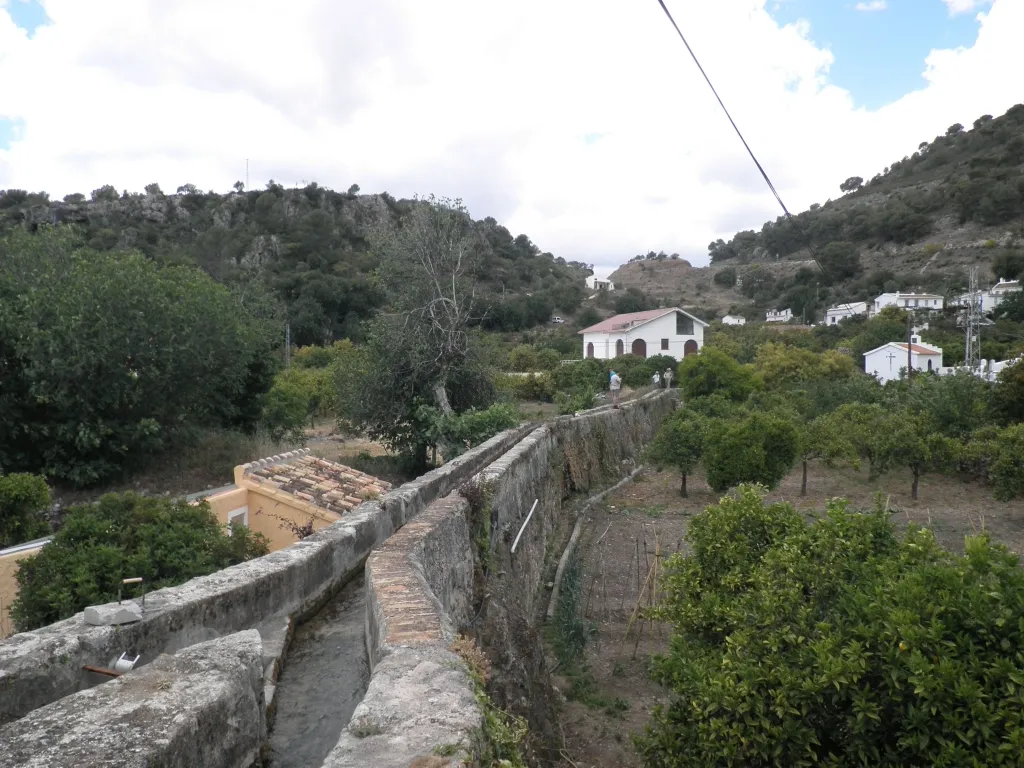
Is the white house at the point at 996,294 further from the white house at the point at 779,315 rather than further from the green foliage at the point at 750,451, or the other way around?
the green foliage at the point at 750,451

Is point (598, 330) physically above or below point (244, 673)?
above

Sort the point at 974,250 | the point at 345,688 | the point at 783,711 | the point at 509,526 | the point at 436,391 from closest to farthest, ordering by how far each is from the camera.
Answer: the point at 783,711 → the point at 345,688 → the point at 509,526 → the point at 436,391 → the point at 974,250

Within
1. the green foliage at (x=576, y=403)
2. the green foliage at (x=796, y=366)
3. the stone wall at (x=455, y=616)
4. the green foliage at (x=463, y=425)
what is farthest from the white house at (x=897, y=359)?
the stone wall at (x=455, y=616)

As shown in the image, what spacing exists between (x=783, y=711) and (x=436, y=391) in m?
13.8

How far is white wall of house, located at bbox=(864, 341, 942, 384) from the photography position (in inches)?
1571

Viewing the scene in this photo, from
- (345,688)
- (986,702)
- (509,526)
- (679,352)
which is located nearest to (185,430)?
(509,526)

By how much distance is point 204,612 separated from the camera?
13.1ft

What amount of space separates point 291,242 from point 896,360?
45.7 m

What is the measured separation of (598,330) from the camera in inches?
1959

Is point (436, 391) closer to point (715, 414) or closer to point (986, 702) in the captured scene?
point (715, 414)

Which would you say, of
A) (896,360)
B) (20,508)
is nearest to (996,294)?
(896,360)

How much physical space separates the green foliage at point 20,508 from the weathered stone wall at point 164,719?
7607mm

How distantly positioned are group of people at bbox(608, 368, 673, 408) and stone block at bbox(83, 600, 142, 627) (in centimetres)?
1804

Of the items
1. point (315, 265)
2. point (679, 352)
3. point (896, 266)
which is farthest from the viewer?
point (896, 266)
